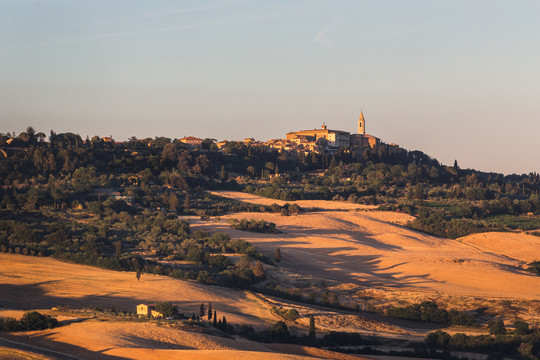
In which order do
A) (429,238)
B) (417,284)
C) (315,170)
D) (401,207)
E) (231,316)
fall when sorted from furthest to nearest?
1. (315,170)
2. (401,207)
3. (429,238)
4. (417,284)
5. (231,316)

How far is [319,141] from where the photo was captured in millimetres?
122875

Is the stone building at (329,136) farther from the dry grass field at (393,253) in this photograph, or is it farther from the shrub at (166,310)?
the shrub at (166,310)

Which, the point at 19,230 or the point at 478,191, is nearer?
the point at 19,230

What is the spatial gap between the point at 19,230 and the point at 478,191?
57.8m

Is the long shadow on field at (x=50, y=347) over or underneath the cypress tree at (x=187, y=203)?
underneath

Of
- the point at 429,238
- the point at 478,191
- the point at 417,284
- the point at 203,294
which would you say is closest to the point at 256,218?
the point at 429,238

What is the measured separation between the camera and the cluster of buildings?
397 ft

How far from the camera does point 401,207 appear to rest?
2872 inches

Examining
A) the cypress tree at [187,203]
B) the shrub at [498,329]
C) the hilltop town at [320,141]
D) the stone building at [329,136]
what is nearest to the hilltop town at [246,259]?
the shrub at [498,329]

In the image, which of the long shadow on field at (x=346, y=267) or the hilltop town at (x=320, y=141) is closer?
the long shadow on field at (x=346, y=267)

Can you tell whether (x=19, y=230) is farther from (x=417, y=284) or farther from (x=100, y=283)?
(x=417, y=284)

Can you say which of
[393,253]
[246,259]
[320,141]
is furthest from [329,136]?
[246,259]

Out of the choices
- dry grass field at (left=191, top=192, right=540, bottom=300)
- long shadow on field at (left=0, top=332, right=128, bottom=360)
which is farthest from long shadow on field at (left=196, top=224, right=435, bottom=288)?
long shadow on field at (left=0, top=332, right=128, bottom=360)

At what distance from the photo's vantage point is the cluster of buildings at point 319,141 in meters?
121
